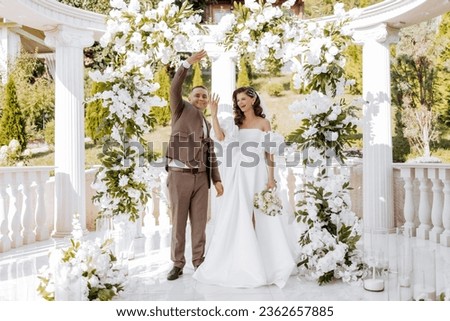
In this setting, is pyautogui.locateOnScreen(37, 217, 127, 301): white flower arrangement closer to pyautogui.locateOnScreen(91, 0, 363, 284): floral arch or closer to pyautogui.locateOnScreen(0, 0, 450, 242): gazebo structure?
pyautogui.locateOnScreen(91, 0, 363, 284): floral arch

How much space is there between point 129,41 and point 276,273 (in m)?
2.83

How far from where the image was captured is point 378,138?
664 centimetres

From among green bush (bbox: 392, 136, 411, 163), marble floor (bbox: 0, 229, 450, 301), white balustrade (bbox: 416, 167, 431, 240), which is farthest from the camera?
green bush (bbox: 392, 136, 411, 163)

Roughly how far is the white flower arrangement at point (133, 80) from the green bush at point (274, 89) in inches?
547

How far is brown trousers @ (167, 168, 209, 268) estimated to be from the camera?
14.1ft

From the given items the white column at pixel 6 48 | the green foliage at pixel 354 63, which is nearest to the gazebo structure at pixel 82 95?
the green foliage at pixel 354 63

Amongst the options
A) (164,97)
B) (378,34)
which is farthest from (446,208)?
(164,97)

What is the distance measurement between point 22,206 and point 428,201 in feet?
19.7

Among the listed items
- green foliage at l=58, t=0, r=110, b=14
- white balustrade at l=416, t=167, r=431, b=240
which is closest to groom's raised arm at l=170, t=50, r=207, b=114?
white balustrade at l=416, t=167, r=431, b=240

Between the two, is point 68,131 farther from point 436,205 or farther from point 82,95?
point 436,205

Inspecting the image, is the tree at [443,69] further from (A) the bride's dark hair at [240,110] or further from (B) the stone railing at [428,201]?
(A) the bride's dark hair at [240,110]

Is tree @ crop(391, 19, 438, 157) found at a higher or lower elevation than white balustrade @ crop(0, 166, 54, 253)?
higher

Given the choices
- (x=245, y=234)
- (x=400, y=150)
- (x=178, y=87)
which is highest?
(x=178, y=87)

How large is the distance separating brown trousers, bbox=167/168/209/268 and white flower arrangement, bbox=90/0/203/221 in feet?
1.73
